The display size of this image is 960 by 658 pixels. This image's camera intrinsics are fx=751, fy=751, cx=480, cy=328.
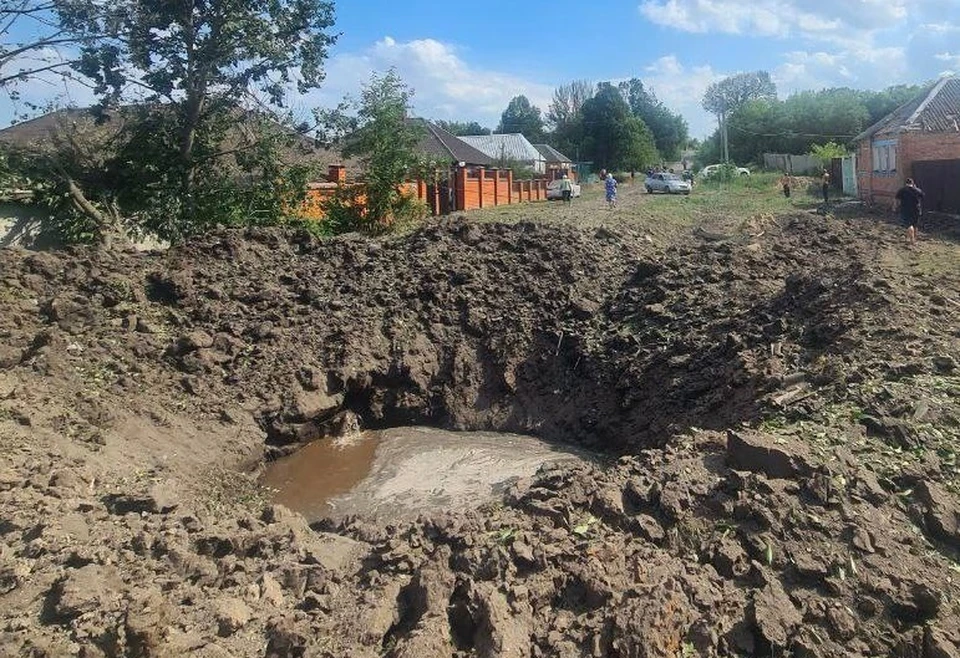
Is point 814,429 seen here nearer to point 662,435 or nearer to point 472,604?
point 662,435

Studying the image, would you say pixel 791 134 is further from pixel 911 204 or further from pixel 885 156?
pixel 911 204

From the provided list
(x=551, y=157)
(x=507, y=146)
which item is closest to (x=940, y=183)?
(x=507, y=146)

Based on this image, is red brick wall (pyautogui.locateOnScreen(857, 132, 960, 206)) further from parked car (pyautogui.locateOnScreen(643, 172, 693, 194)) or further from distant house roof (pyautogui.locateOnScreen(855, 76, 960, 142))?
parked car (pyautogui.locateOnScreen(643, 172, 693, 194))

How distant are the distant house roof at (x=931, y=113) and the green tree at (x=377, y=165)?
13.9 metres

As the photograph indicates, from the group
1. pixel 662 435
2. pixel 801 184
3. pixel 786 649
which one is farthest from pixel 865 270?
pixel 801 184

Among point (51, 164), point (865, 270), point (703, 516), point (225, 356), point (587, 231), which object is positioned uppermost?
point (51, 164)

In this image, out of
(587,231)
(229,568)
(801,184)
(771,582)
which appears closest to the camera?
(771,582)

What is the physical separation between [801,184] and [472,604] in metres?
31.9

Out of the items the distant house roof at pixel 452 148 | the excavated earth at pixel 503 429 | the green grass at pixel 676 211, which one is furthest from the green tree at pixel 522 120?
the excavated earth at pixel 503 429

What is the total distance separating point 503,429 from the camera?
11.0m

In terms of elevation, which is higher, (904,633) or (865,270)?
(865,270)

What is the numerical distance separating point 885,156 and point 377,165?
15.5m

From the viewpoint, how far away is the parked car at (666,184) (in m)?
35.0

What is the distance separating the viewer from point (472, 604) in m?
4.34
